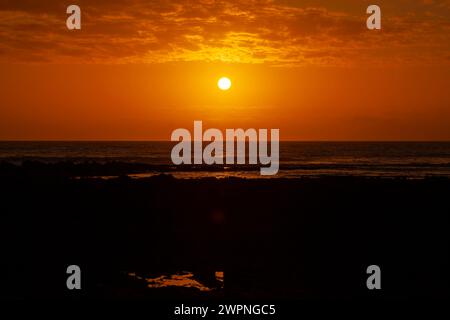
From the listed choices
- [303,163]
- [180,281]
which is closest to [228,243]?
[180,281]

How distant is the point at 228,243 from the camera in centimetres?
1398

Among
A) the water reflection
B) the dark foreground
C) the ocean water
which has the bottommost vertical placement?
the water reflection

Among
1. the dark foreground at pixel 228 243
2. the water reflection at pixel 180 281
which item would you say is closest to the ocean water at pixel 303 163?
the dark foreground at pixel 228 243

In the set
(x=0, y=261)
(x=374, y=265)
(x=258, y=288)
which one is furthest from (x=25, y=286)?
(x=374, y=265)

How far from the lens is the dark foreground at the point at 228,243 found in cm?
999

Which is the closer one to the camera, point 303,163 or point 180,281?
point 180,281

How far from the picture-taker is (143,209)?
1927cm

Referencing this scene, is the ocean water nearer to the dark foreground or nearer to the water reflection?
the dark foreground

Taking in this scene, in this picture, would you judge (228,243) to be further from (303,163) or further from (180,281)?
(303,163)

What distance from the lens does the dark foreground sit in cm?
999

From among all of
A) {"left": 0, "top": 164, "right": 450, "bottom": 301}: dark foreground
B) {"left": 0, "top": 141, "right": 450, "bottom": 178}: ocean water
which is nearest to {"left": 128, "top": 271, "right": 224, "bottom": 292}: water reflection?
{"left": 0, "top": 164, "right": 450, "bottom": 301}: dark foreground

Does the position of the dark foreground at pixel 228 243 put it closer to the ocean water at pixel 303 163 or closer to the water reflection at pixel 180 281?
the water reflection at pixel 180 281
